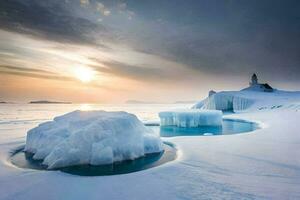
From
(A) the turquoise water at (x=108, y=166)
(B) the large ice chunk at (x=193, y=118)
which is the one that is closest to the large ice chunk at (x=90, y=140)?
(A) the turquoise water at (x=108, y=166)

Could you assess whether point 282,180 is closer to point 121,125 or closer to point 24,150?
point 121,125

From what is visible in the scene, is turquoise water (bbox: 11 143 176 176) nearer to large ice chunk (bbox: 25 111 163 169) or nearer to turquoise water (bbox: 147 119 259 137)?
large ice chunk (bbox: 25 111 163 169)

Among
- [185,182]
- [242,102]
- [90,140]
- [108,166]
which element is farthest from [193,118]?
[242,102]

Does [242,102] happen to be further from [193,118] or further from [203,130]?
[203,130]

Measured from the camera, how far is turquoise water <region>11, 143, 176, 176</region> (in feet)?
26.3

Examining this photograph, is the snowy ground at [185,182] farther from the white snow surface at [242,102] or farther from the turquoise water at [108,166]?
the white snow surface at [242,102]

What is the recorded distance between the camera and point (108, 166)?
8734 mm

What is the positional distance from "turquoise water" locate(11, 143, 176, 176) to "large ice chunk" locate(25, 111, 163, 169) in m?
0.31

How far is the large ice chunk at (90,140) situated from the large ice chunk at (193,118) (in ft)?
45.4

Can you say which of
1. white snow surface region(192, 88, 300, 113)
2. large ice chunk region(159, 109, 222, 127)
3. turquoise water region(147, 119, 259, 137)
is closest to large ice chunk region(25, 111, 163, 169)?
turquoise water region(147, 119, 259, 137)

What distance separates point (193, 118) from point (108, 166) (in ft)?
59.9

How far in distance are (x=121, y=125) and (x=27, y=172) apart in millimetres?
4263

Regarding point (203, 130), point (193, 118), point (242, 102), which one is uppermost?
point (242, 102)

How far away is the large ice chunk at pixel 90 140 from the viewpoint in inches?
352
